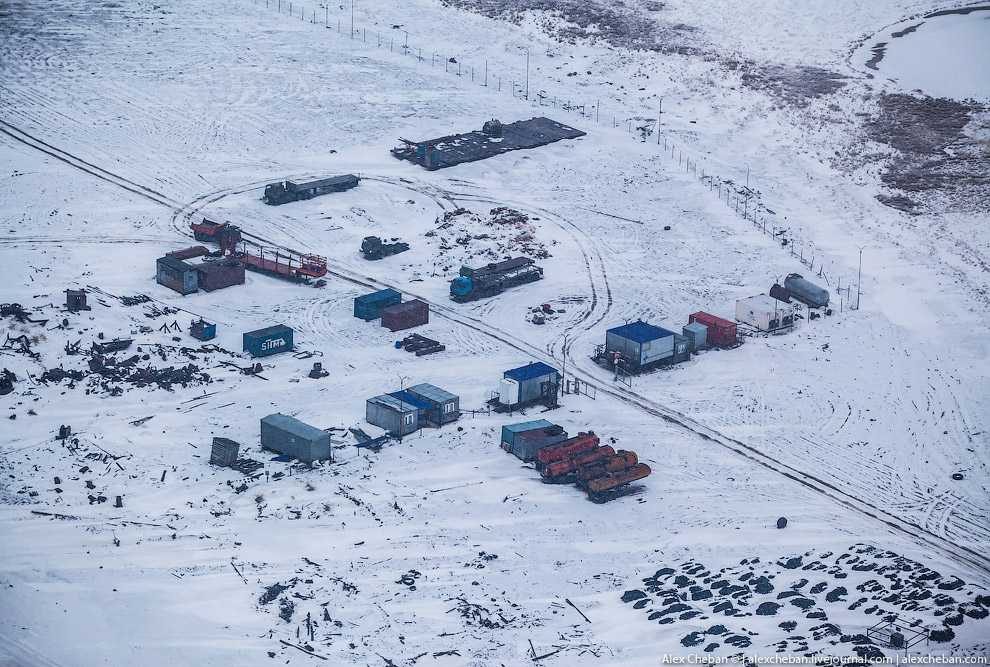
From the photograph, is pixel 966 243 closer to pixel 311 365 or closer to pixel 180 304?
pixel 311 365

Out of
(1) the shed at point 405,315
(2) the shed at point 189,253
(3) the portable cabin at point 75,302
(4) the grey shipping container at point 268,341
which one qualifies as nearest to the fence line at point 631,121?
(1) the shed at point 405,315

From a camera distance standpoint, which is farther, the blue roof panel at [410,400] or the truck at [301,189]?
the truck at [301,189]

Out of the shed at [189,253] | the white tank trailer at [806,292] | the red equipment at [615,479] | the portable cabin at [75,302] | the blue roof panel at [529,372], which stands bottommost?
the red equipment at [615,479]

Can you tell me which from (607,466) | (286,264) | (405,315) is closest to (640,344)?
(607,466)

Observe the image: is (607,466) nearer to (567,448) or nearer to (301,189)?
(567,448)

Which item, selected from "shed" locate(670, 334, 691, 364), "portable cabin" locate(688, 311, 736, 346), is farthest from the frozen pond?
"shed" locate(670, 334, 691, 364)

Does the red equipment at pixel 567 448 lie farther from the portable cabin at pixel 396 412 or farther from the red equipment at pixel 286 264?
the red equipment at pixel 286 264

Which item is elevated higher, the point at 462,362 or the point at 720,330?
the point at 720,330

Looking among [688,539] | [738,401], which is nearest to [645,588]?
[688,539]
